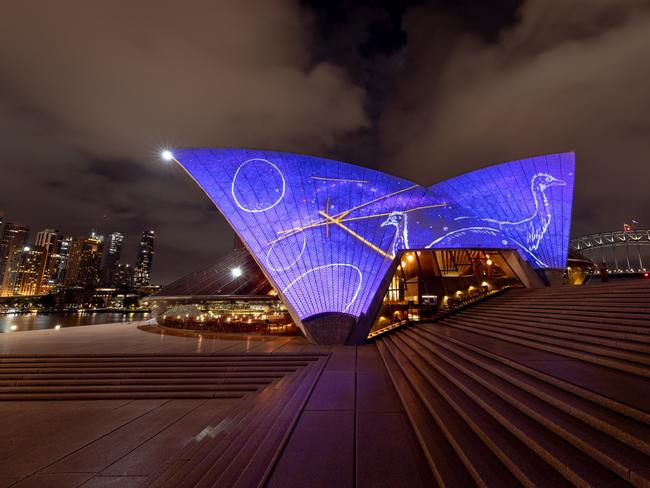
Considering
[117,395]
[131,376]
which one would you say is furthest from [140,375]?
[117,395]

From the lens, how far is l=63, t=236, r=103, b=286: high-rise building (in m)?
162

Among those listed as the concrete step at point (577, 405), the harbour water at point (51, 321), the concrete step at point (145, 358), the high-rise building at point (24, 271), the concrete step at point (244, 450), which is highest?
the high-rise building at point (24, 271)

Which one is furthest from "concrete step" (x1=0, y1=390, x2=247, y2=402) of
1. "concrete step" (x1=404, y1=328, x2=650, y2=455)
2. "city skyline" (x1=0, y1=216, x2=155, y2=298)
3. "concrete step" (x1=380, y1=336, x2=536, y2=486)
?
"city skyline" (x1=0, y1=216, x2=155, y2=298)

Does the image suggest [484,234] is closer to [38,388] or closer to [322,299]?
[322,299]

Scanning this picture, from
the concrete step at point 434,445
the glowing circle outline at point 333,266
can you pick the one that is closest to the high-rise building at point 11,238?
the glowing circle outline at point 333,266

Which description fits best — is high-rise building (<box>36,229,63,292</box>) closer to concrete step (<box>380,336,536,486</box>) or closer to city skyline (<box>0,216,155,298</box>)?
city skyline (<box>0,216,155,298</box>)

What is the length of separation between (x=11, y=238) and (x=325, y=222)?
22859cm

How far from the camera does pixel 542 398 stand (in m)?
4.43

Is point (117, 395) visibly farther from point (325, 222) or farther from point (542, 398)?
point (325, 222)

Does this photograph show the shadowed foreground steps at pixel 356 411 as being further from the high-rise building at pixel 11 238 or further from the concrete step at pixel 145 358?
the high-rise building at pixel 11 238

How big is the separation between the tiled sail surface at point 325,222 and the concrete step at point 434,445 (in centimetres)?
771

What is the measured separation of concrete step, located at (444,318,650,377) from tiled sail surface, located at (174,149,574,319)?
6109 millimetres

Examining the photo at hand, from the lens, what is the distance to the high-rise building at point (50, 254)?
147 meters

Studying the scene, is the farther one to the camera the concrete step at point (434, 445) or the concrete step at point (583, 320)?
the concrete step at point (583, 320)
